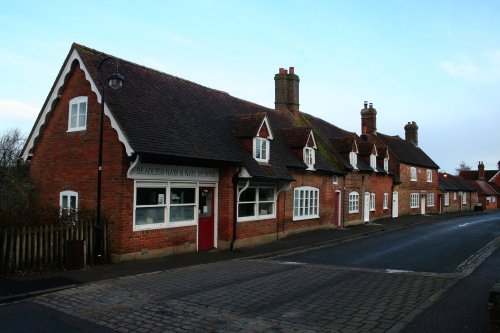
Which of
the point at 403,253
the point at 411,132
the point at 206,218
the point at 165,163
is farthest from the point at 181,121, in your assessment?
the point at 411,132

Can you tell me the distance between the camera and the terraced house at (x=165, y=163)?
1322 centimetres

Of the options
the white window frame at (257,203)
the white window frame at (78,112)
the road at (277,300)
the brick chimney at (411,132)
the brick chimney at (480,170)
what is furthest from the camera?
the brick chimney at (480,170)

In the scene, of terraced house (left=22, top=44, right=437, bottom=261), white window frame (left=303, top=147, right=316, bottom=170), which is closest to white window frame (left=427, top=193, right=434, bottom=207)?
terraced house (left=22, top=44, right=437, bottom=261)

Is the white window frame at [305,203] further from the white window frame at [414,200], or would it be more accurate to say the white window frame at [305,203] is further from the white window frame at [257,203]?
the white window frame at [414,200]

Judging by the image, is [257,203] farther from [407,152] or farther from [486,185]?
[486,185]

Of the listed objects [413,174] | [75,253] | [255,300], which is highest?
[413,174]

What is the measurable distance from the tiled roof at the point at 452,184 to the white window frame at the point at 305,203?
33.6m

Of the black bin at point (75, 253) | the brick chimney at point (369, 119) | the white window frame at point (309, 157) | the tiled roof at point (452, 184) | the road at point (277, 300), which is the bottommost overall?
the road at point (277, 300)

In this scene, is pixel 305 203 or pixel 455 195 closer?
pixel 305 203

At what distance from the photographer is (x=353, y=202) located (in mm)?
28500

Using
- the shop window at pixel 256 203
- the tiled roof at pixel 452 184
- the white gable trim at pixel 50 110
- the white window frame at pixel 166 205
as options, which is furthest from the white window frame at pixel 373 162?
the white gable trim at pixel 50 110

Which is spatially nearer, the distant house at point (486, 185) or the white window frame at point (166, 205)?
the white window frame at point (166, 205)

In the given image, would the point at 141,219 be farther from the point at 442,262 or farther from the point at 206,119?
the point at 442,262

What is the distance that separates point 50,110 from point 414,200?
3610 centimetres
